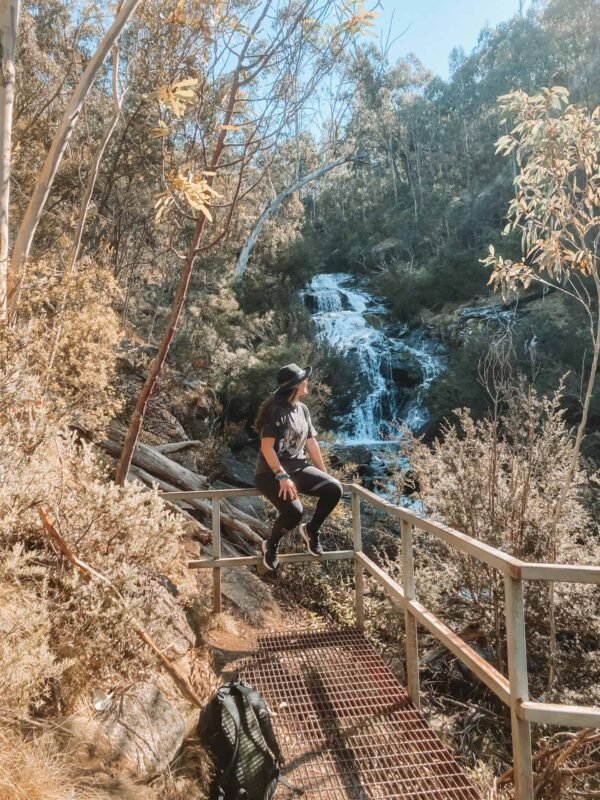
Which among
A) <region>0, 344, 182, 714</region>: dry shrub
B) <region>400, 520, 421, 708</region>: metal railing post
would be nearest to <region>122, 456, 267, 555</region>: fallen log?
<region>0, 344, 182, 714</region>: dry shrub

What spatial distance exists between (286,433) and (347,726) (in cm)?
200

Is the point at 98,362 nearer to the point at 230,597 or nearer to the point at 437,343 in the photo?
the point at 230,597

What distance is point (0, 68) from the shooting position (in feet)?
15.6

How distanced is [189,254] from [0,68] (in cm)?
216

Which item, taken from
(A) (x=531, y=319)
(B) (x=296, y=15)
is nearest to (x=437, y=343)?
(A) (x=531, y=319)

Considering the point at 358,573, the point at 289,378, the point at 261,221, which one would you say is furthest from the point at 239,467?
the point at 261,221

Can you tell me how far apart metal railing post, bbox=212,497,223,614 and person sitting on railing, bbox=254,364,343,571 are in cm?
43

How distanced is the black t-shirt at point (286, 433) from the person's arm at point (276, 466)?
0.05 metres

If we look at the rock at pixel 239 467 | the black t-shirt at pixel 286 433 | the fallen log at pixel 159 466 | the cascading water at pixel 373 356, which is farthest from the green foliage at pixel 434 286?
the black t-shirt at pixel 286 433

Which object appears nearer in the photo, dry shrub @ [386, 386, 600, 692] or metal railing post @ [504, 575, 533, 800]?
metal railing post @ [504, 575, 533, 800]

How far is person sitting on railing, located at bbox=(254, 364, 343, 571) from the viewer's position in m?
4.13

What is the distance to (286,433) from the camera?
169 inches

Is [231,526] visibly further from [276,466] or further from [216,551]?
[276,466]

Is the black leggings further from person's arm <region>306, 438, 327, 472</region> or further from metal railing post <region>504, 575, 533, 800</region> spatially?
metal railing post <region>504, 575, 533, 800</region>
